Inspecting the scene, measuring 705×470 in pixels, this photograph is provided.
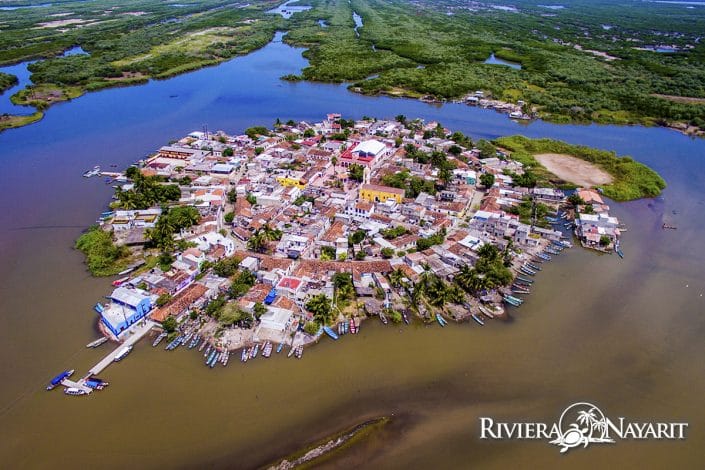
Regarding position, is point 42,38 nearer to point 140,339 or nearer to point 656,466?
point 140,339

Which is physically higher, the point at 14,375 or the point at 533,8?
the point at 533,8

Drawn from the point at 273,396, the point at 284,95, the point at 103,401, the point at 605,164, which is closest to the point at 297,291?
A: the point at 273,396

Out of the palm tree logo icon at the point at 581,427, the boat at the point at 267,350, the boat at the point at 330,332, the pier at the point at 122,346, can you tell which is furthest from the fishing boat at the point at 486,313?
the pier at the point at 122,346

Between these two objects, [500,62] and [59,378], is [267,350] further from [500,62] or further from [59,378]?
[500,62]

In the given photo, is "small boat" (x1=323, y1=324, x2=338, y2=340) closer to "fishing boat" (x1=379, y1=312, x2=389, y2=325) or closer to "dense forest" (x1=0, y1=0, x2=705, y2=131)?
"fishing boat" (x1=379, y1=312, x2=389, y2=325)

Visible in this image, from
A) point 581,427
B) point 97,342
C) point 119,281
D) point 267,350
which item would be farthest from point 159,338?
point 581,427

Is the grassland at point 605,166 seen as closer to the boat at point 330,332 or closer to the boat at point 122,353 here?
Result: the boat at point 330,332
